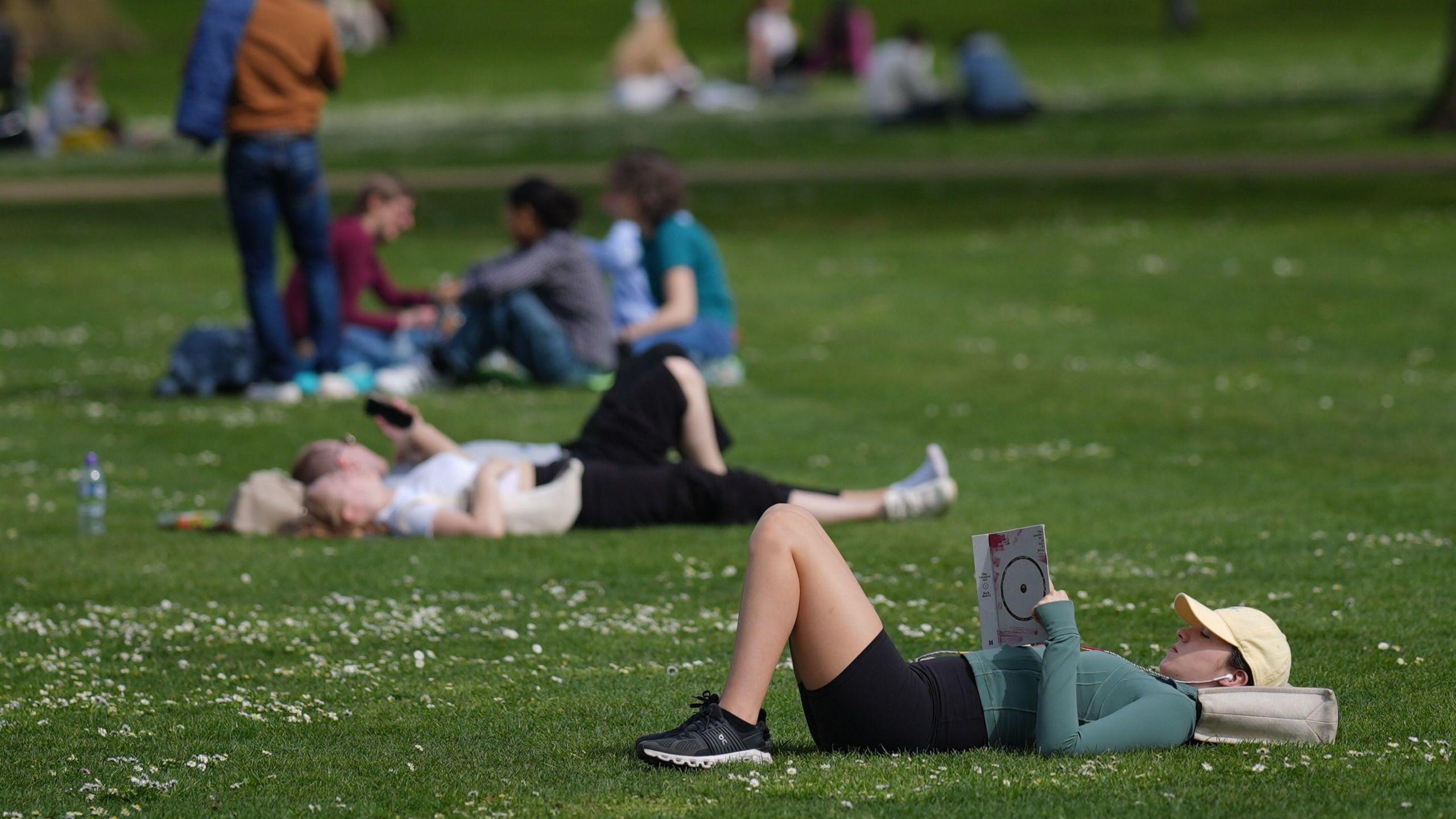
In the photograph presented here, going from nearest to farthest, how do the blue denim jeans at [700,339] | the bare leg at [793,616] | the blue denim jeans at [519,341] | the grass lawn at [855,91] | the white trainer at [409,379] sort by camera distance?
the bare leg at [793,616] < the blue denim jeans at [700,339] < the blue denim jeans at [519,341] < the white trainer at [409,379] < the grass lawn at [855,91]

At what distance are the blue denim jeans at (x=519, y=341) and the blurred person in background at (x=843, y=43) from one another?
2780 centimetres

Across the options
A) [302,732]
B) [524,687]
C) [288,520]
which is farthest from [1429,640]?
[288,520]

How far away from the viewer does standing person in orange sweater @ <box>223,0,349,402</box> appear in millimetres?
12477

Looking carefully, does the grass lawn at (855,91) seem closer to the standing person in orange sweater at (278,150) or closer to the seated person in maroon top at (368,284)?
the seated person in maroon top at (368,284)

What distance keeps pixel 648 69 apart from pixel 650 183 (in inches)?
1008

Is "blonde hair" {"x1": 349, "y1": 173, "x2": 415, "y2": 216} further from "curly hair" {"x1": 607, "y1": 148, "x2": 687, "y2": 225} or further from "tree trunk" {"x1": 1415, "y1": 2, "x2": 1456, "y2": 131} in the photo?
"tree trunk" {"x1": 1415, "y1": 2, "x2": 1456, "y2": 131}

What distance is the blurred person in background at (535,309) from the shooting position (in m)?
13.0

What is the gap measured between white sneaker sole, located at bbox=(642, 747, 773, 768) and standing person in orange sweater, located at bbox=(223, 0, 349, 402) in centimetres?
809

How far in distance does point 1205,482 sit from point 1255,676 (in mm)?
4667

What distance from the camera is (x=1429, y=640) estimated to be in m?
6.71

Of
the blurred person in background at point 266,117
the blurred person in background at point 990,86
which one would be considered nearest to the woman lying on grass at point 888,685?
the blurred person in background at point 266,117

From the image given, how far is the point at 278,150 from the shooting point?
12.5m

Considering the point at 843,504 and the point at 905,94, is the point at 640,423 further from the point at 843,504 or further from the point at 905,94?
the point at 905,94

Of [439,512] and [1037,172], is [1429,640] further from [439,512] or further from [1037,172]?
[1037,172]
